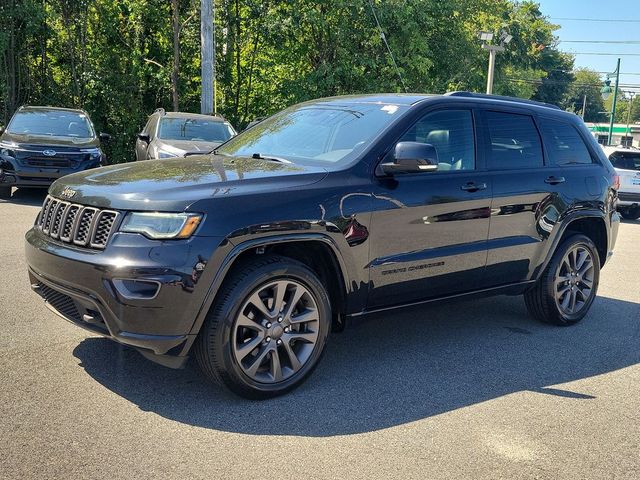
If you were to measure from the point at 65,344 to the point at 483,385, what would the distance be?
284 centimetres

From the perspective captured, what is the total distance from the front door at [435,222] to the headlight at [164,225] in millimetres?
1228

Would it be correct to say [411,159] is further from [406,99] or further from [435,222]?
[406,99]

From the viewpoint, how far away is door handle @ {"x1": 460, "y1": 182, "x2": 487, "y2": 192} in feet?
15.5

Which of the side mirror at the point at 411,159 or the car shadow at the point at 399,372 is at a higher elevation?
the side mirror at the point at 411,159

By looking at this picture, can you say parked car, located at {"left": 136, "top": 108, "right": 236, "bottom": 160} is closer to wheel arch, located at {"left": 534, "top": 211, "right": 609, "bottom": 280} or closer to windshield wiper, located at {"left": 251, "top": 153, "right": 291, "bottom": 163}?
windshield wiper, located at {"left": 251, "top": 153, "right": 291, "bottom": 163}

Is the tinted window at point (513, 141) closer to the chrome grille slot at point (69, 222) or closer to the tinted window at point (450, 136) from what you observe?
the tinted window at point (450, 136)

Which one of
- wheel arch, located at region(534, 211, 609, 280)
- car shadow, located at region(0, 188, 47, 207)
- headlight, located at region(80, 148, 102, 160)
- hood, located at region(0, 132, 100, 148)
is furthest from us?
headlight, located at region(80, 148, 102, 160)

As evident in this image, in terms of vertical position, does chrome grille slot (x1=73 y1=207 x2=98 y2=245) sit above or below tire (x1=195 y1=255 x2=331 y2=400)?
above

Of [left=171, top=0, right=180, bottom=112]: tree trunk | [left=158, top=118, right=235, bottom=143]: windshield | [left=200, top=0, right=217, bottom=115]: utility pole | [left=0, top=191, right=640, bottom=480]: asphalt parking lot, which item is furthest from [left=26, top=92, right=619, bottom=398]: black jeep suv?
[left=171, top=0, right=180, bottom=112]: tree trunk

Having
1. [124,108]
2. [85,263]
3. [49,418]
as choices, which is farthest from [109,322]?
[124,108]

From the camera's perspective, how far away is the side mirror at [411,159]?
416 centimetres

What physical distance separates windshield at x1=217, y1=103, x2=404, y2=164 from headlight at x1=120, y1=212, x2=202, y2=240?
1.18m

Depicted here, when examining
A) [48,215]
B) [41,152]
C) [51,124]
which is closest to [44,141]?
[41,152]

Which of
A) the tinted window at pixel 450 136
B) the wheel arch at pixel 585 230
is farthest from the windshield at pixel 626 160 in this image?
the tinted window at pixel 450 136
